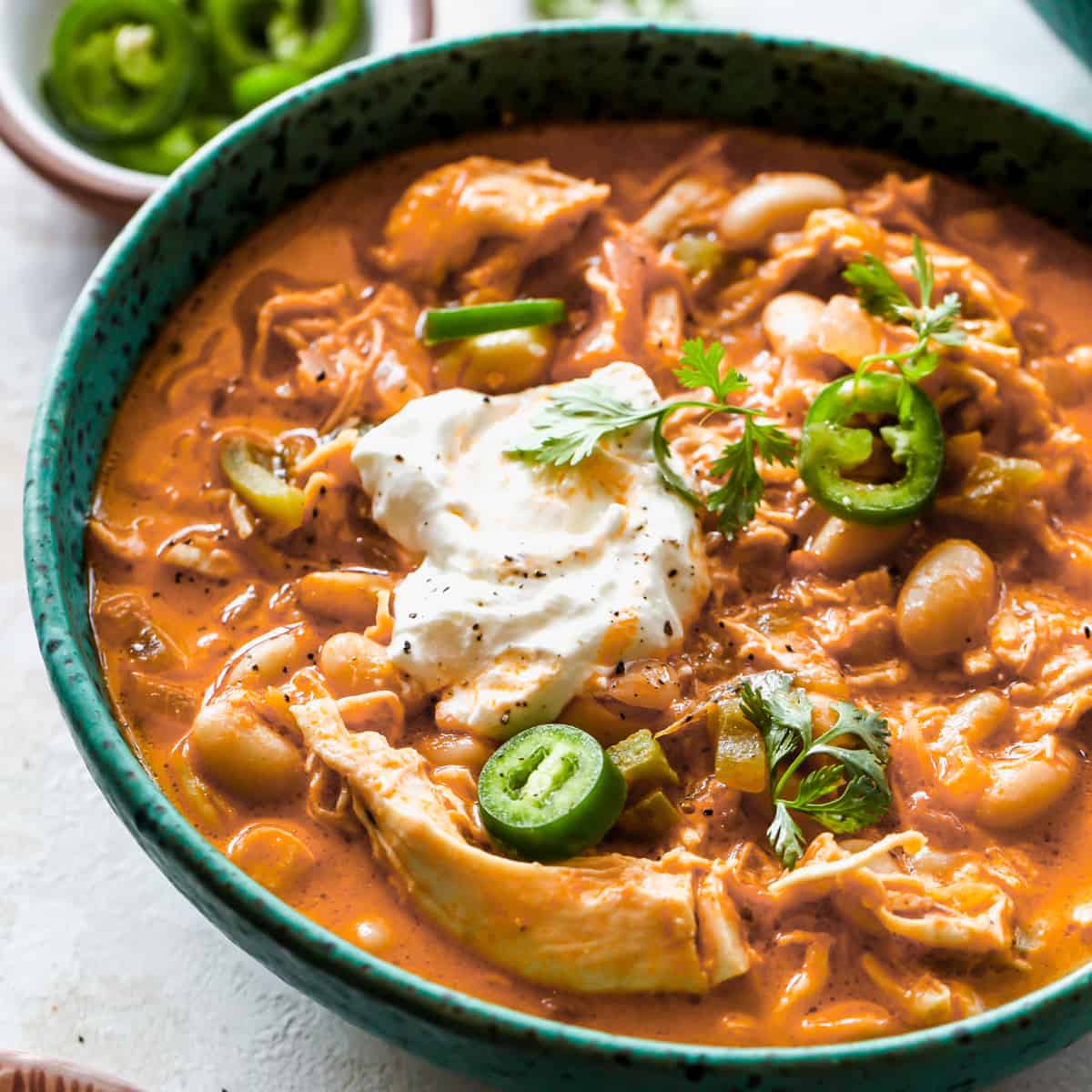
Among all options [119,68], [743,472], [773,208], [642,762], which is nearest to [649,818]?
[642,762]

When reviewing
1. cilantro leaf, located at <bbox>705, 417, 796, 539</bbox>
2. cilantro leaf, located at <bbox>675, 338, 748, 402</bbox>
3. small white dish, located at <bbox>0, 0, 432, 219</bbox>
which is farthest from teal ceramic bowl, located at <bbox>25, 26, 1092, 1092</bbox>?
cilantro leaf, located at <bbox>705, 417, 796, 539</bbox>

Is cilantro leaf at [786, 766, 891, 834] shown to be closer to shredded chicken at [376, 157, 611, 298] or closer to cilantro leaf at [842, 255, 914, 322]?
cilantro leaf at [842, 255, 914, 322]

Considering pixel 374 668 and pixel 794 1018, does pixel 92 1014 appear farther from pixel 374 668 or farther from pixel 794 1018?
pixel 794 1018

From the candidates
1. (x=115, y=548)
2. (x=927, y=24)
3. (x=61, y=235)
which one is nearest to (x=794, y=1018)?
(x=115, y=548)

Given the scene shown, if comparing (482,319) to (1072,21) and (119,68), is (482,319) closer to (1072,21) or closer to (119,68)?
(119,68)

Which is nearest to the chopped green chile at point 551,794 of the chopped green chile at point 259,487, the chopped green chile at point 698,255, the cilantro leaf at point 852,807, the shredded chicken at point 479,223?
the cilantro leaf at point 852,807

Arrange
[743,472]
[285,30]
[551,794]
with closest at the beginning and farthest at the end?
[551,794] < [743,472] < [285,30]
